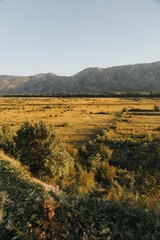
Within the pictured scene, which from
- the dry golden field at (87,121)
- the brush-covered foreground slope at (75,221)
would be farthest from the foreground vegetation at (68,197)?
the dry golden field at (87,121)

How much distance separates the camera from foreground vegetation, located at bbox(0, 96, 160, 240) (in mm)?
3002

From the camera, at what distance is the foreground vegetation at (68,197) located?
3.00m

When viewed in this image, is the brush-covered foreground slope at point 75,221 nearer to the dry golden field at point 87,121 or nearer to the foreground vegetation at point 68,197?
the foreground vegetation at point 68,197

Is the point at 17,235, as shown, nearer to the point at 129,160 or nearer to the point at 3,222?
the point at 3,222

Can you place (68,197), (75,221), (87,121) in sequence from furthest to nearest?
(87,121), (68,197), (75,221)

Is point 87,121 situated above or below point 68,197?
below

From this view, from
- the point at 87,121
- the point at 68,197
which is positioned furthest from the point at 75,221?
the point at 87,121

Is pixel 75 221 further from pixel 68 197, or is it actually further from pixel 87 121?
pixel 87 121

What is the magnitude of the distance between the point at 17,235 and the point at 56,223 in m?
0.89

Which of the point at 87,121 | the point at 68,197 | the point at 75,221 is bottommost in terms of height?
the point at 87,121

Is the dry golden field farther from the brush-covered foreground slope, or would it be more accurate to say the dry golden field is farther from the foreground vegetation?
the brush-covered foreground slope

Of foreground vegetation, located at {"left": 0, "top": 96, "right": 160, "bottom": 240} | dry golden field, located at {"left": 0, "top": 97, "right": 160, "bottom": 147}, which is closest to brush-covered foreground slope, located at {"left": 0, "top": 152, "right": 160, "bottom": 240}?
foreground vegetation, located at {"left": 0, "top": 96, "right": 160, "bottom": 240}

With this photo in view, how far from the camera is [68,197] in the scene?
426 cm

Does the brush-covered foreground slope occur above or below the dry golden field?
above
